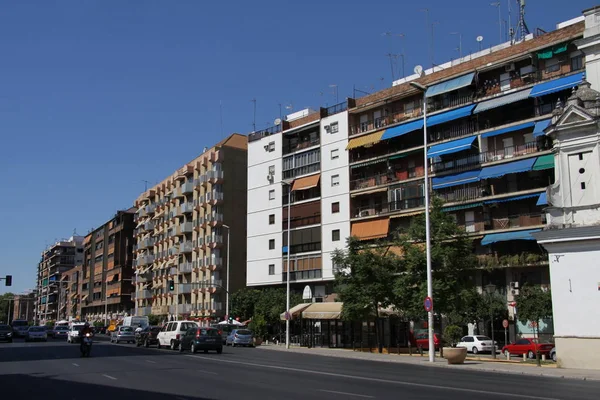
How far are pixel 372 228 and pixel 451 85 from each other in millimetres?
15321

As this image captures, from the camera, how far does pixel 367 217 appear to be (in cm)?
6412

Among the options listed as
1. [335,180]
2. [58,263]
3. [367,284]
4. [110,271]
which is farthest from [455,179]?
[58,263]

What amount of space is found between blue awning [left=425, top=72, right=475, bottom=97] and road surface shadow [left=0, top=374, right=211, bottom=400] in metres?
42.0

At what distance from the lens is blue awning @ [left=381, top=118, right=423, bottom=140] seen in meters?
60.0

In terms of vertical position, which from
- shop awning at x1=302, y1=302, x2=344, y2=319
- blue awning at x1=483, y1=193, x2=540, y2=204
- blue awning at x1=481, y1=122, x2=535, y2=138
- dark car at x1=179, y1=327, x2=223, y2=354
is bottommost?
dark car at x1=179, y1=327, x2=223, y2=354

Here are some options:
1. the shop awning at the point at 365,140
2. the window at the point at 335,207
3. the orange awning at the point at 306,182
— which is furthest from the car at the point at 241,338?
the shop awning at the point at 365,140

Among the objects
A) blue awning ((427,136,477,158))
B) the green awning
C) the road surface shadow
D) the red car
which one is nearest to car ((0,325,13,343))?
blue awning ((427,136,477,158))

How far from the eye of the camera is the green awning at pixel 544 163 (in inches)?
1917

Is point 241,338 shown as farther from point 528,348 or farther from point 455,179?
point 528,348

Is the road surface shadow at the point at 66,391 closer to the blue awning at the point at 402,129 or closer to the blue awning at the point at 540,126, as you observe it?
the blue awning at the point at 540,126

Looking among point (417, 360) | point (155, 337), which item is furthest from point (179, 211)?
point (417, 360)

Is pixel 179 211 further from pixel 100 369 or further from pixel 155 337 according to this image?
pixel 100 369

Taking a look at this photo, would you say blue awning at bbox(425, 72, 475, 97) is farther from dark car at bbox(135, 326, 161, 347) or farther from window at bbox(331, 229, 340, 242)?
dark car at bbox(135, 326, 161, 347)

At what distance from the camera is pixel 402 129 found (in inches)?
2404
